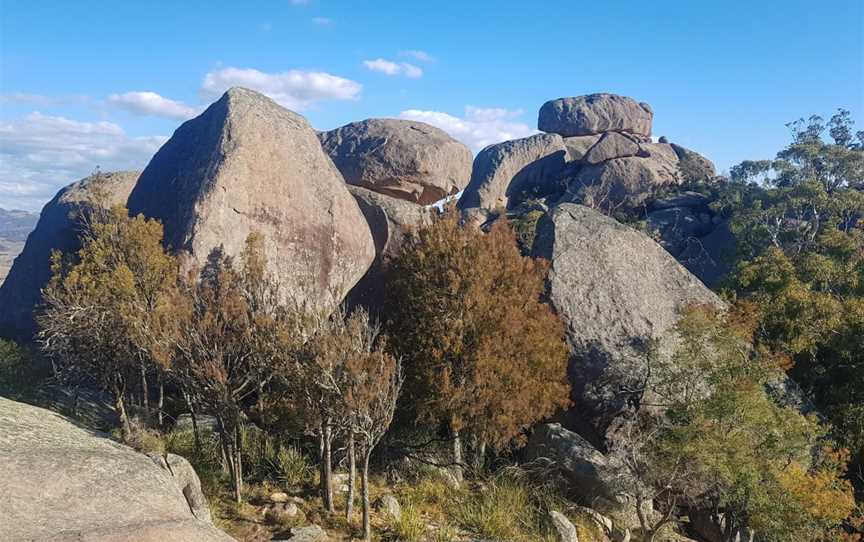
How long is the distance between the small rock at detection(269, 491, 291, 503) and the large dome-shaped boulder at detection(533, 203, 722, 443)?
6.99m

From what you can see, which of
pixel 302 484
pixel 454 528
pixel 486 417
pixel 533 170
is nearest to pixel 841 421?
pixel 486 417

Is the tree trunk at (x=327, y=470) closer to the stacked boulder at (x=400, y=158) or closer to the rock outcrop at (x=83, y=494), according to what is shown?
the rock outcrop at (x=83, y=494)

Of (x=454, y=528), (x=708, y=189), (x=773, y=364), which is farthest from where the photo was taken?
(x=708, y=189)

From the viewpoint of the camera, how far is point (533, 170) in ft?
182

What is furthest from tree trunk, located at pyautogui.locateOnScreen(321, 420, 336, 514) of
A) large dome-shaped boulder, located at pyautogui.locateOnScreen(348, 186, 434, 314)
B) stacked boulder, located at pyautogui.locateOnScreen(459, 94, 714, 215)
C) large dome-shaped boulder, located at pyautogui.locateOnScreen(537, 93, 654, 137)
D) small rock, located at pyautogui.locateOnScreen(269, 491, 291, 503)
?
large dome-shaped boulder, located at pyautogui.locateOnScreen(537, 93, 654, 137)

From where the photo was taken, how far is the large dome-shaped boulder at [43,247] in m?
15.5

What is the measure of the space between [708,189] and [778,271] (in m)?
32.5

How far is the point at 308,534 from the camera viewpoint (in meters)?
Result: 9.73

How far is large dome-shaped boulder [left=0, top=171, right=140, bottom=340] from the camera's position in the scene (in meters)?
15.5

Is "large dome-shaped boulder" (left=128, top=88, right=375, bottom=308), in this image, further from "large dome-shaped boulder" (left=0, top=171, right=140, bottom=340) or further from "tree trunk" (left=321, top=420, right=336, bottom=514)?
"tree trunk" (left=321, top=420, right=336, bottom=514)

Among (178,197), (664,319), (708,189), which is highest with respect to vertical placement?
(708,189)

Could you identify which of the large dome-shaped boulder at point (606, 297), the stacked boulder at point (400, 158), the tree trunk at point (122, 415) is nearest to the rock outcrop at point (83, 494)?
the tree trunk at point (122, 415)

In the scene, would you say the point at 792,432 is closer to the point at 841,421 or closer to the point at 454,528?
the point at 841,421

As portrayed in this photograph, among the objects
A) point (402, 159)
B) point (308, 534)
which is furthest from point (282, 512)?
point (402, 159)
